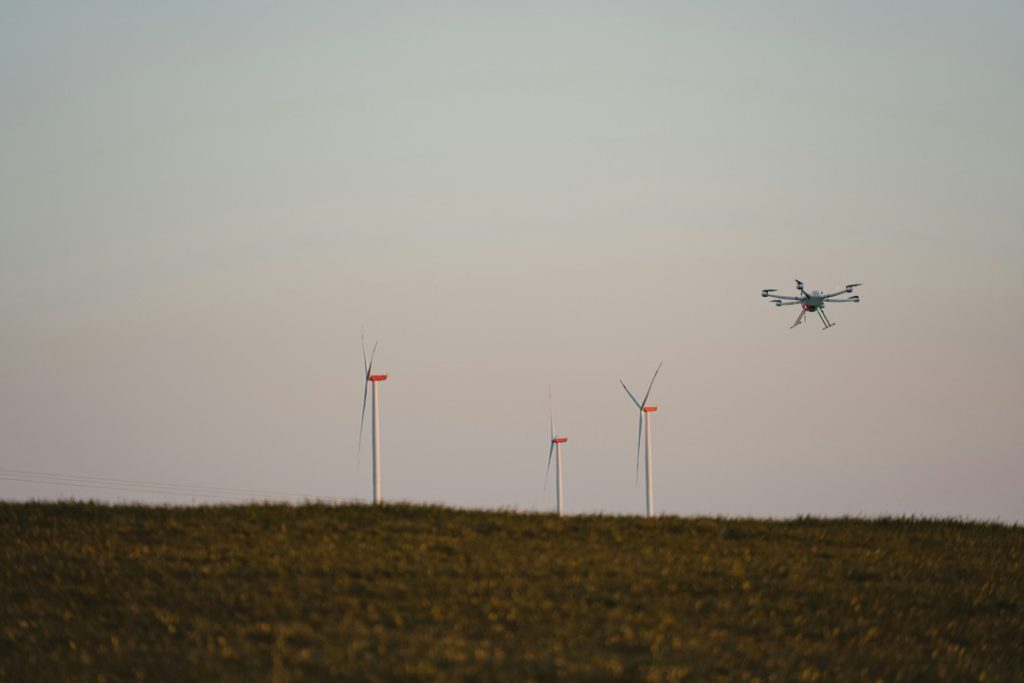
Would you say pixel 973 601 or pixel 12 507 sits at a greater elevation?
pixel 12 507

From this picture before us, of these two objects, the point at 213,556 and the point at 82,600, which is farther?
the point at 213,556

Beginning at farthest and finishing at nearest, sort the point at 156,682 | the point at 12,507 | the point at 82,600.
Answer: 1. the point at 12,507
2. the point at 82,600
3. the point at 156,682

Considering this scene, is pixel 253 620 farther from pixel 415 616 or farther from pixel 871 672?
pixel 871 672

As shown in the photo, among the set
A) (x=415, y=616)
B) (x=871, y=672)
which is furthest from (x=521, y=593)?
(x=871, y=672)

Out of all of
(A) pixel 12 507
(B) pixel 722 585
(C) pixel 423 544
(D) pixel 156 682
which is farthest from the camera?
(A) pixel 12 507

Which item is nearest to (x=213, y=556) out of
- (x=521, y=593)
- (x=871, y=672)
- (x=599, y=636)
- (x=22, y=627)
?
(x=22, y=627)

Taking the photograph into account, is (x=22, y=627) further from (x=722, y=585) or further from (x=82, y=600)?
(x=722, y=585)
